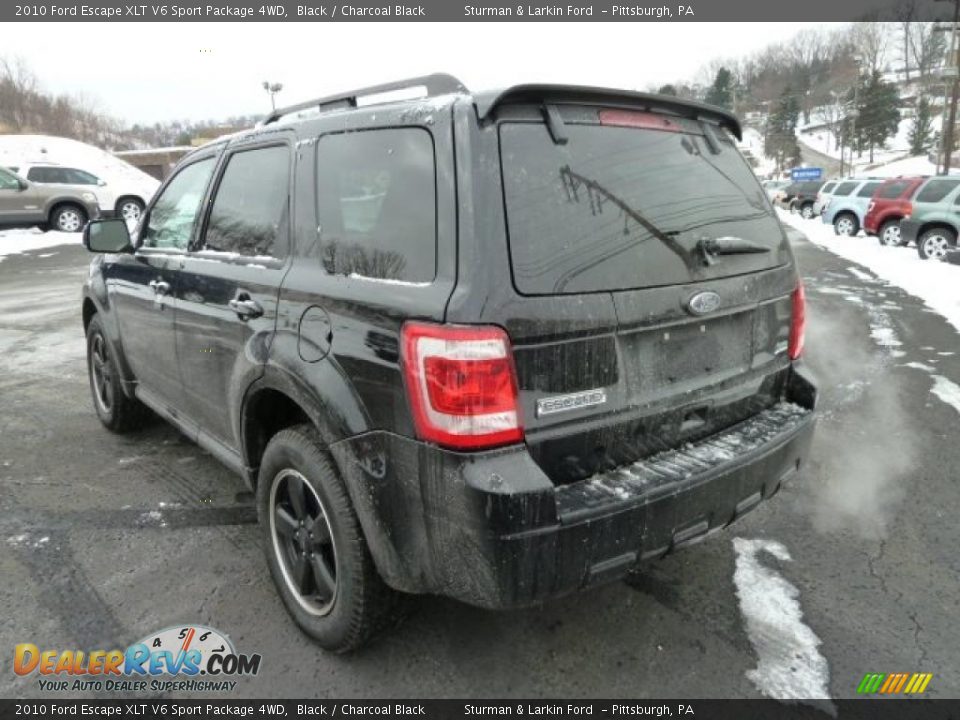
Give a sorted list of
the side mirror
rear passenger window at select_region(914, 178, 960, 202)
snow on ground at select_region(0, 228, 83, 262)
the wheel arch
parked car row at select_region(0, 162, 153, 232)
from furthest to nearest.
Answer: parked car row at select_region(0, 162, 153, 232)
snow on ground at select_region(0, 228, 83, 262)
rear passenger window at select_region(914, 178, 960, 202)
the wheel arch
the side mirror

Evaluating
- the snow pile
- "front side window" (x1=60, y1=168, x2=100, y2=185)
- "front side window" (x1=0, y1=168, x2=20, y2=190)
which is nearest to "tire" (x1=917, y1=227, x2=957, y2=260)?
"front side window" (x1=60, y1=168, x2=100, y2=185)

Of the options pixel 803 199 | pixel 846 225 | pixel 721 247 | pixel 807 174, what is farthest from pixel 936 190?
pixel 807 174

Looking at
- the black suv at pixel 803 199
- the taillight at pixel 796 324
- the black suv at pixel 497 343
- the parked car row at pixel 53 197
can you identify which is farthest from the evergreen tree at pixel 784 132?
the black suv at pixel 497 343

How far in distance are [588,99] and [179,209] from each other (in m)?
2.39

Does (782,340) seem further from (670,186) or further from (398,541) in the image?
(398,541)

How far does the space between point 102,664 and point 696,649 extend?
2166 mm

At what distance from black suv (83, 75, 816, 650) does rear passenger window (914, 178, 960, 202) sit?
1430cm

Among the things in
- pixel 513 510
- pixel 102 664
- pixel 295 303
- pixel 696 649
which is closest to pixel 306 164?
pixel 295 303

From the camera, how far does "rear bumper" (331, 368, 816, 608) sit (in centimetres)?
183

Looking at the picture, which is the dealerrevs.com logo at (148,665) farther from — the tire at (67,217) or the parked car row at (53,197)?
the tire at (67,217)

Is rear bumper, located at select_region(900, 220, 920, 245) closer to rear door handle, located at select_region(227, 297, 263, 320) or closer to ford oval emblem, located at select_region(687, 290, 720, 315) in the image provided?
ford oval emblem, located at select_region(687, 290, 720, 315)

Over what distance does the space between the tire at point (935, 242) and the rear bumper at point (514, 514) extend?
47.6 ft

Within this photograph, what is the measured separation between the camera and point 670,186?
2.32 meters

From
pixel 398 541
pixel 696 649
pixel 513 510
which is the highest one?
pixel 513 510
